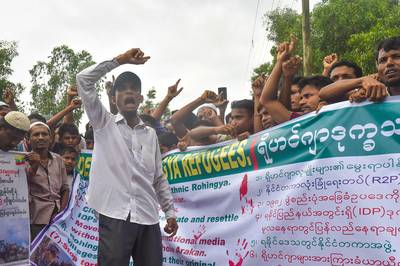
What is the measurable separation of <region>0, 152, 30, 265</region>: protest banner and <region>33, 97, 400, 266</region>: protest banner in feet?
4.18

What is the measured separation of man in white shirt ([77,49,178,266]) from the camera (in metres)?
3.21

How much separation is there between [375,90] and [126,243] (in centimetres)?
185

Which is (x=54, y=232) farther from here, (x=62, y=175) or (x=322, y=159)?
(x=322, y=159)

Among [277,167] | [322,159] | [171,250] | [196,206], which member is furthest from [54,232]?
[322,159]

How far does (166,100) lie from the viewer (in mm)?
5270

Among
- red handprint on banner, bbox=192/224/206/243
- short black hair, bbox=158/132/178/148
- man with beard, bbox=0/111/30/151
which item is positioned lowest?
red handprint on banner, bbox=192/224/206/243

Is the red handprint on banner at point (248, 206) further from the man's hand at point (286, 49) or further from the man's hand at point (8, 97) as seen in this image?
the man's hand at point (8, 97)

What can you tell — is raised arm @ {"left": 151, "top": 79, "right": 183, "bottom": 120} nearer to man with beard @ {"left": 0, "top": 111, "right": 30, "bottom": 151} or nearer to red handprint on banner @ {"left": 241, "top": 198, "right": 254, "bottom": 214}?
man with beard @ {"left": 0, "top": 111, "right": 30, "bottom": 151}

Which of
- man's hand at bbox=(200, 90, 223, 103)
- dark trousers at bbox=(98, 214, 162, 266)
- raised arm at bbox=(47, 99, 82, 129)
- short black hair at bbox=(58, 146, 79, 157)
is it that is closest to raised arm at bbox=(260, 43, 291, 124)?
dark trousers at bbox=(98, 214, 162, 266)

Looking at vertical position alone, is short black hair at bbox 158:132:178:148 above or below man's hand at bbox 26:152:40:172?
above

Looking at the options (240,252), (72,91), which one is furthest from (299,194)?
(72,91)

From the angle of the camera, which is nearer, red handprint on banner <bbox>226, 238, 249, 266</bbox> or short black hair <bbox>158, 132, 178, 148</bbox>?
red handprint on banner <bbox>226, 238, 249, 266</bbox>

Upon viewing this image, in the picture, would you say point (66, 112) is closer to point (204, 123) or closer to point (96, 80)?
point (204, 123)

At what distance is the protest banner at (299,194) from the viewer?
8.88 ft
